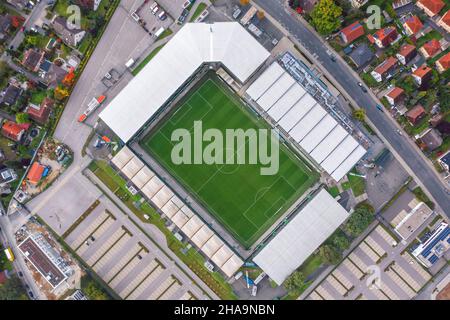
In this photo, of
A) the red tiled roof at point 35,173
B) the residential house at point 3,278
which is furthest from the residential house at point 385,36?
the residential house at point 3,278

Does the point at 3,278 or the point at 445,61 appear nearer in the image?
the point at 3,278

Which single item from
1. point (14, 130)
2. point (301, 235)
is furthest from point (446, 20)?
point (14, 130)

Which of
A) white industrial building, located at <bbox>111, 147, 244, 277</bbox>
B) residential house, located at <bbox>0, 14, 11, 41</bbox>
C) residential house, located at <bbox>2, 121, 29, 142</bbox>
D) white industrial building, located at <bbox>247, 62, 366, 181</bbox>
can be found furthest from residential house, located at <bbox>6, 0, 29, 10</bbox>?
white industrial building, located at <bbox>247, 62, 366, 181</bbox>

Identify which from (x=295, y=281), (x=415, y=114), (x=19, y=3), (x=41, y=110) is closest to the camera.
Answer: (x=295, y=281)

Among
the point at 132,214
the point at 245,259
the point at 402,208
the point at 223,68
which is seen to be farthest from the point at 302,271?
the point at 223,68

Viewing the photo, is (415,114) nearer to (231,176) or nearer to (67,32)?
(231,176)

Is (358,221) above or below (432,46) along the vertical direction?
below

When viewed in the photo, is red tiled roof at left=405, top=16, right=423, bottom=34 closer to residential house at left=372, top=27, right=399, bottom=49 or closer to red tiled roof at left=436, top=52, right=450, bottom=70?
residential house at left=372, top=27, right=399, bottom=49
